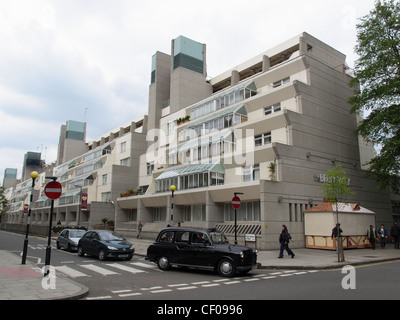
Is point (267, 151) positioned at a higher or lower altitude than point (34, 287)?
higher

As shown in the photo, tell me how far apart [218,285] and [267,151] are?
17.8m

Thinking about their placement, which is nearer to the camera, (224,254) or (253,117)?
(224,254)

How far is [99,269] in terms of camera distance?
528 inches

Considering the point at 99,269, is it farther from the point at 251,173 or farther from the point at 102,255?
the point at 251,173

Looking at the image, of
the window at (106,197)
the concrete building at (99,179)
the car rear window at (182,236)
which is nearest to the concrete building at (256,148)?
the window at (106,197)

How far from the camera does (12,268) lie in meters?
A: 12.2

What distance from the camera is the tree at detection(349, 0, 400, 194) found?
89.1 feet

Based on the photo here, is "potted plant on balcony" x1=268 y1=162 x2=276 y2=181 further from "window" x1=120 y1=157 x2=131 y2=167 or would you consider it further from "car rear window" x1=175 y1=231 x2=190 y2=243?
"window" x1=120 y1=157 x2=131 y2=167

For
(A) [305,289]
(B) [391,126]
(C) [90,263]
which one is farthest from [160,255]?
(B) [391,126]

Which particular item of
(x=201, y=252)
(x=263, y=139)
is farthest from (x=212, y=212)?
(x=201, y=252)

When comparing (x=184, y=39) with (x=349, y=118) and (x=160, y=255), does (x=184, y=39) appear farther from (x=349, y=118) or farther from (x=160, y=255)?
(x=160, y=255)

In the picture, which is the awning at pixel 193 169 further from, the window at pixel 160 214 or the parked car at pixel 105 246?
the parked car at pixel 105 246

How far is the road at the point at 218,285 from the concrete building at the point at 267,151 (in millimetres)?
11736

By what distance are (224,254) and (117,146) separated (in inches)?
1858
